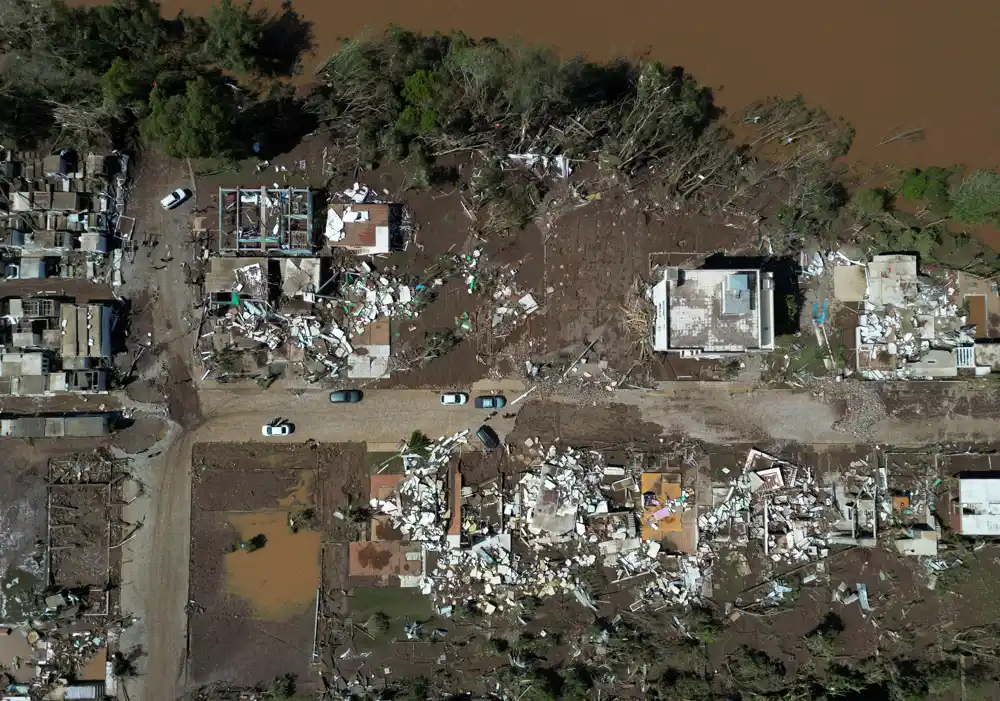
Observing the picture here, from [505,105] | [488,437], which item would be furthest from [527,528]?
[505,105]

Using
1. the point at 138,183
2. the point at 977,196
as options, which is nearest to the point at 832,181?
the point at 977,196

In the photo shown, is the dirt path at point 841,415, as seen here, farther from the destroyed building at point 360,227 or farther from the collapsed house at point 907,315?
the destroyed building at point 360,227

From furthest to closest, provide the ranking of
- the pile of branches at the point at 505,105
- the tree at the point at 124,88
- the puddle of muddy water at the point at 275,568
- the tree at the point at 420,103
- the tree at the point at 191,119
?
1. the puddle of muddy water at the point at 275,568
2. the pile of branches at the point at 505,105
3. the tree at the point at 420,103
4. the tree at the point at 124,88
5. the tree at the point at 191,119

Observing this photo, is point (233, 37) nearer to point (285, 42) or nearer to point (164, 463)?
point (285, 42)

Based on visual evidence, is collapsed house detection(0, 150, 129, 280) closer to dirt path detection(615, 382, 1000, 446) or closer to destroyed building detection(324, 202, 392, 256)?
destroyed building detection(324, 202, 392, 256)

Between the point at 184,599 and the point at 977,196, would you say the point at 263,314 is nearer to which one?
the point at 184,599

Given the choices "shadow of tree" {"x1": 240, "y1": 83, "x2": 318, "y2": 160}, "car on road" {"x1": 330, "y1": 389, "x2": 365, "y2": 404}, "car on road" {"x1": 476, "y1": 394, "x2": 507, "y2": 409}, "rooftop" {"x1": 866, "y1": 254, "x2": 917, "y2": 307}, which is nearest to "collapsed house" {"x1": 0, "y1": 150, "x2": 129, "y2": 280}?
"shadow of tree" {"x1": 240, "y1": 83, "x2": 318, "y2": 160}

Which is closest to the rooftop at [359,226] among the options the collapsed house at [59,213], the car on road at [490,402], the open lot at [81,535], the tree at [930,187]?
the car on road at [490,402]
